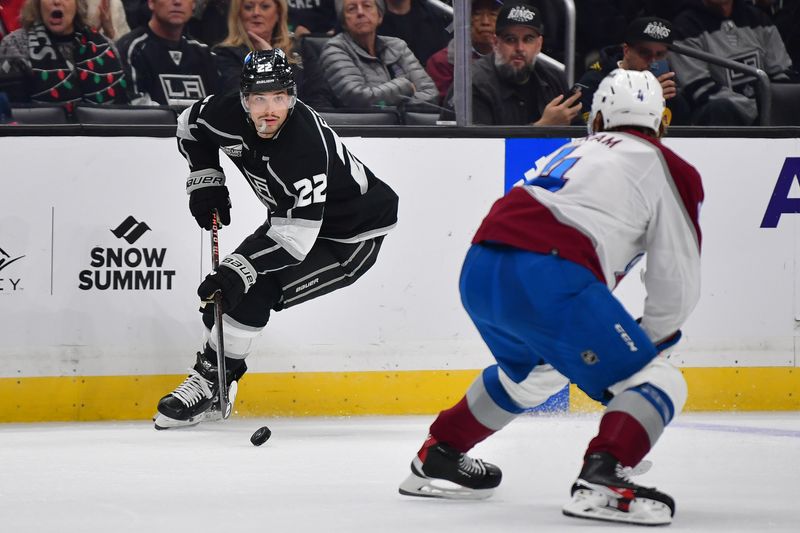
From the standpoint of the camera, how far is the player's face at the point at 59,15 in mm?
Result: 4430

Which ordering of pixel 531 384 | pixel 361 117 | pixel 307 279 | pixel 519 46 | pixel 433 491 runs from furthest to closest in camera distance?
1. pixel 519 46
2. pixel 361 117
3. pixel 307 279
4. pixel 433 491
5. pixel 531 384

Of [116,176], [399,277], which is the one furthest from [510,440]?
[116,176]

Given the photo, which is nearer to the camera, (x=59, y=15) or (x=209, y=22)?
(x=59, y=15)

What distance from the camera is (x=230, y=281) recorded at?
3867 millimetres

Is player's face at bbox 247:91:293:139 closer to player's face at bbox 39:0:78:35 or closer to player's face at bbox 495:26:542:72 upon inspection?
player's face at bbox 39:0:78:35

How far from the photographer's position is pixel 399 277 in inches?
178

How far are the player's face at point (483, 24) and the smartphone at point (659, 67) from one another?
0.73 metres

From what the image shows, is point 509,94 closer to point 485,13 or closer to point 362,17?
point 485,13

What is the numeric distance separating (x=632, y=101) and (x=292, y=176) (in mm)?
1431

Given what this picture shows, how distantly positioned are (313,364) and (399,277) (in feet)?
1.40

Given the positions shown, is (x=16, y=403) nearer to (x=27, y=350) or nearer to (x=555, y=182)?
(x=27, y=350)

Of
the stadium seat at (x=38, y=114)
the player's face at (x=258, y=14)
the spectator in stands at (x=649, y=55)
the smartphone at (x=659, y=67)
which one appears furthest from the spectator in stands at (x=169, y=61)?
the smartphone at (x=659, y=67)

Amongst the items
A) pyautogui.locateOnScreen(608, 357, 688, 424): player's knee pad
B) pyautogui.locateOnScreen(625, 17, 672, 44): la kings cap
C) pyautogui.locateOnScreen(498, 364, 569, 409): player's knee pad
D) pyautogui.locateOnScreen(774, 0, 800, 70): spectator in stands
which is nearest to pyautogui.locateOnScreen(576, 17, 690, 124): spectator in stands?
pyautogui.locateOnScreen(625, 17, 672, 44): la kings cap

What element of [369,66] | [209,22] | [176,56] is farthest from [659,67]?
[176,56]
